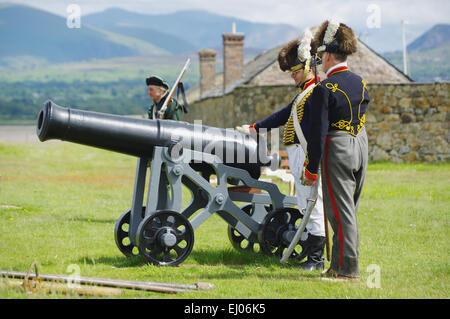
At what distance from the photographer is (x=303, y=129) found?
252 inches

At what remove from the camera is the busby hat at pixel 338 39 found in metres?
5.71

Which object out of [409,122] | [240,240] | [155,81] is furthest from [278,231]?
[409,122]

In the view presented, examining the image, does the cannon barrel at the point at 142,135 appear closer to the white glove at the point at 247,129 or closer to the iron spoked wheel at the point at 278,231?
the white glove at the point at 247,129

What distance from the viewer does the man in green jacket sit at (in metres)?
9.28

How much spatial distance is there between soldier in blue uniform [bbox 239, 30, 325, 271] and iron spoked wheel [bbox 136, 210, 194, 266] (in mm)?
1209

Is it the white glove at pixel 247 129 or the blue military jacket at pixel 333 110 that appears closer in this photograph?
the blue military jacket at pixel 333 110

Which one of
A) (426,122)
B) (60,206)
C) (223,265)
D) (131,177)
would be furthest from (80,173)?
(223,265)

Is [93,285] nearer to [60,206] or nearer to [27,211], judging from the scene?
[27,211]

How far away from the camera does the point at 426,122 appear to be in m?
20.8

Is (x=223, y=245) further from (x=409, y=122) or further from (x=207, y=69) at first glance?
(x=207, y=69)

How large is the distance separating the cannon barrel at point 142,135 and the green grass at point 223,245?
1.14m

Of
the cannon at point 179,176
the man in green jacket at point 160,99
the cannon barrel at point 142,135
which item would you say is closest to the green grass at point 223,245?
the cannon at point 179,176

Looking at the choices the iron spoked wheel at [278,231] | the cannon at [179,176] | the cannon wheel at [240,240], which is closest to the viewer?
the cannon at [179,176]

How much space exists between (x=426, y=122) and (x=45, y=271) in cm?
1670
